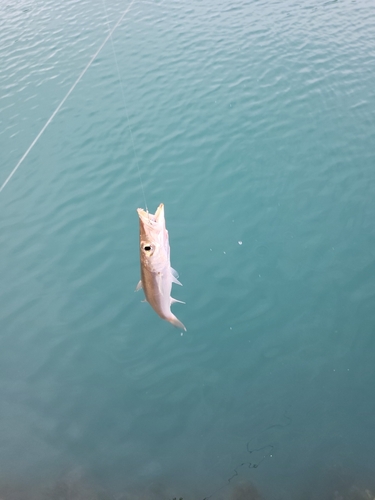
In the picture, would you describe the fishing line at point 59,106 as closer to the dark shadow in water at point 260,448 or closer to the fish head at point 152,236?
the fish head at point 152,236

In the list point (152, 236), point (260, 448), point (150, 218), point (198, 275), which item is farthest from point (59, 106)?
point (260, 448)

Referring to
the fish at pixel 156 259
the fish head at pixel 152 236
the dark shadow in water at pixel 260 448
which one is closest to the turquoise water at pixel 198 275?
the dark shadow in water at pixel 260 448

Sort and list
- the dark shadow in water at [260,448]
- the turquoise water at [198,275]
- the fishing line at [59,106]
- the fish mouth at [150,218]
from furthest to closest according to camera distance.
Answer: the fishing line at [59,106], the turquoise water at [198,275], the dark shadow in water at [260,448], the fish mouth at [150,218]

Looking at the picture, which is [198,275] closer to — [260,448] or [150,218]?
[260,448]

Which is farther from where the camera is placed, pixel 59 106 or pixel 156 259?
pixel 59 106

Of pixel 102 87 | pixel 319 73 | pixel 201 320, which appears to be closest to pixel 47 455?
pixel 201 320

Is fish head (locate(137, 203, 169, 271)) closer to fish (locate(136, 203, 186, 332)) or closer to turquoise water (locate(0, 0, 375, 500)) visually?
fish (locate(136, 203, 186, 332))
